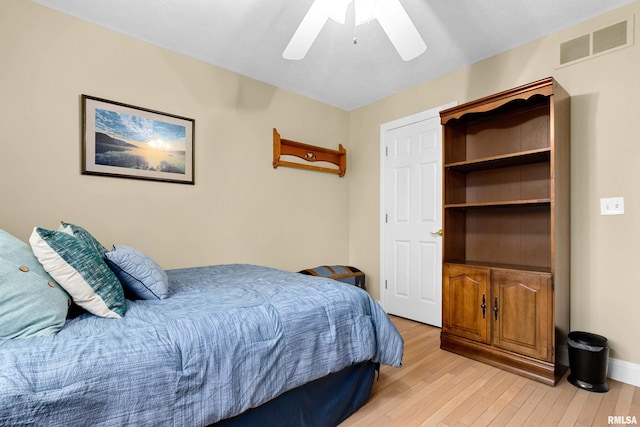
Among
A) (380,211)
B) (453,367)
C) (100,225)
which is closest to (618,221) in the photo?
(453,367)

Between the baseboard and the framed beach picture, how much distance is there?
11.6 ft

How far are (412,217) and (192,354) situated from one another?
2.84 meters

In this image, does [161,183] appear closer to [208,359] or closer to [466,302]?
[208,359]

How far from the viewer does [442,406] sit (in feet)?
6.13

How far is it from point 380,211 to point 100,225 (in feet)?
9.24

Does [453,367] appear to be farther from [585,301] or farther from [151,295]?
[151,295]

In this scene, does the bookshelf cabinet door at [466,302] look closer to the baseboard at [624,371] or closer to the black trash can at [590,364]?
the black trash can at [590,364]

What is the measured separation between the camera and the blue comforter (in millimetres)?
932

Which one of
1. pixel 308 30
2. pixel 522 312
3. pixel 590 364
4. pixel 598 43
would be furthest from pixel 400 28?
pixel 590 364

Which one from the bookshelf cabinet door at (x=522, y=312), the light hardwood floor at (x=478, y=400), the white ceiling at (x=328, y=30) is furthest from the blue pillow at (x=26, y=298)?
the bookshelf cabinet door at (x=522, y=312)

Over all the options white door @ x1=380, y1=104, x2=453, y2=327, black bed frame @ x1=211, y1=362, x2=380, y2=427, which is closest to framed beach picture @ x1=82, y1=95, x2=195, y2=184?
black bed frame @ x1=211, y1=362, x2=380, y2=427

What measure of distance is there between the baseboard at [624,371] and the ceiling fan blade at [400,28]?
2491mm

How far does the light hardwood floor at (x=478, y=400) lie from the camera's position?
5.70 feet

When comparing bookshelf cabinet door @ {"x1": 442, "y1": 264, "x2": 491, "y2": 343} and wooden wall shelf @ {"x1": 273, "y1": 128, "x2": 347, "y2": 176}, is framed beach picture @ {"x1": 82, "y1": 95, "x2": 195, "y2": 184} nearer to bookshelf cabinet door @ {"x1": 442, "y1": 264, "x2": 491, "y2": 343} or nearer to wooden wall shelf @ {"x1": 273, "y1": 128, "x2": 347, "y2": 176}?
wooden wall shelf @ {"x1": 273, "y1": 128, "x2": 347, "y2": 176}
